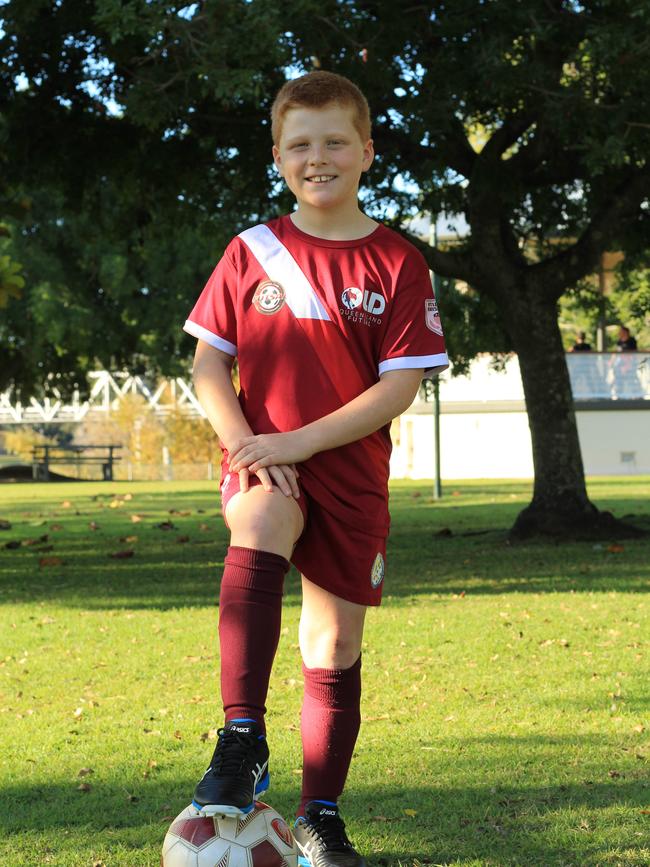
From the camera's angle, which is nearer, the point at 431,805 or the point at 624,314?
the point at 431,805

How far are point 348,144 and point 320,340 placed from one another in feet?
1.98

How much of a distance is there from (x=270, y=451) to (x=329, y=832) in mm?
1117

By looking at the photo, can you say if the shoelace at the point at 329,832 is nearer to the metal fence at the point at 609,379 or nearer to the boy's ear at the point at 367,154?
the boy's ear at the point at 367,154

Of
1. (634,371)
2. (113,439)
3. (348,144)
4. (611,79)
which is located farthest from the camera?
(113,439)

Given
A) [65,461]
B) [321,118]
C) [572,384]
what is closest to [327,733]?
[321,118]

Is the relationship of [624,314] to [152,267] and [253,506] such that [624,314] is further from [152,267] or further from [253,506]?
[253,506]

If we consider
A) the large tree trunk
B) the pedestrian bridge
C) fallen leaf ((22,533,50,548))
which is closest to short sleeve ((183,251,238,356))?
the large tree trunk

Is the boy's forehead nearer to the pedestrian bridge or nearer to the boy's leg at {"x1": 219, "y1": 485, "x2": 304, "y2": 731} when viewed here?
the boy's leg at {"x1": 219, "y1": 485, "x2": 304, "y2": 731}

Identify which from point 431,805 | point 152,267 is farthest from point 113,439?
point 431,805

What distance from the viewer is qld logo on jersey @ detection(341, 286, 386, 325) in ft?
12.4

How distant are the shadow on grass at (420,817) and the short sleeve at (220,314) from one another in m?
1.61

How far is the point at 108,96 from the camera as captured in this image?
1562cm

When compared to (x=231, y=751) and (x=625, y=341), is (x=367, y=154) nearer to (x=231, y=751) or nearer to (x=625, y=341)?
(x=231, y=751)

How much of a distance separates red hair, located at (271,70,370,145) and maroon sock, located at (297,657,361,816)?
1627mm
